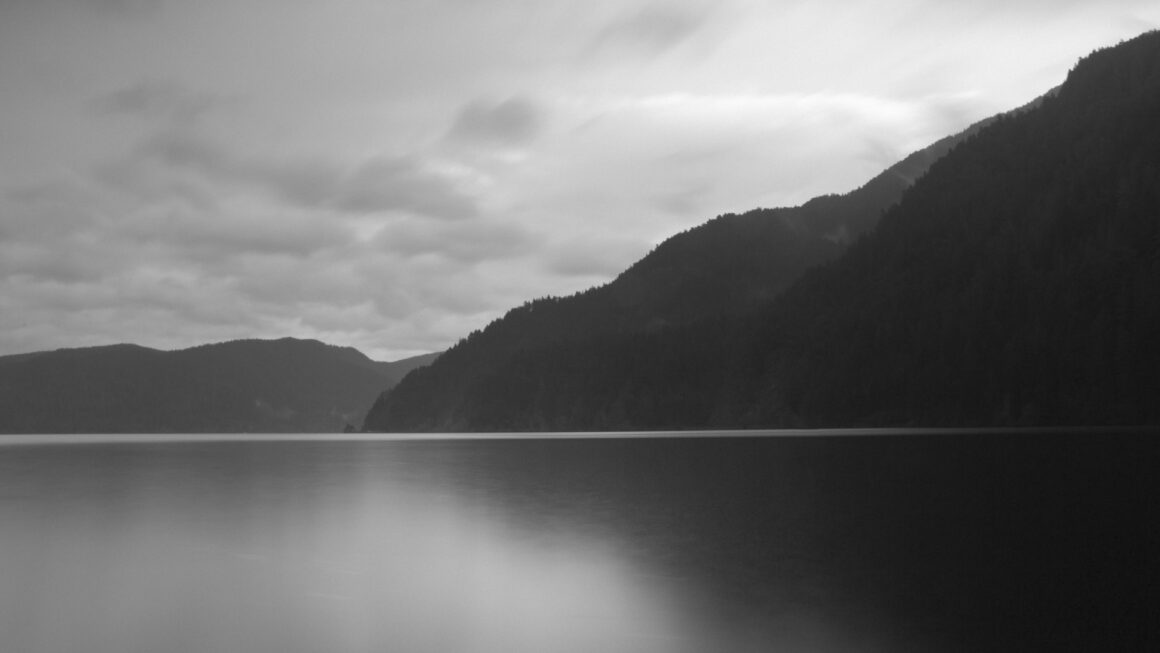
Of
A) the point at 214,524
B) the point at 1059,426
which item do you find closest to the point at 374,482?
the point at 214,524

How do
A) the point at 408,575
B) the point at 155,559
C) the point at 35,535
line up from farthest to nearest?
1. the point at 35,535
2. the point at 155,559
3. the point at 408,575

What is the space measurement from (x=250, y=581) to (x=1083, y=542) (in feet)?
86.4

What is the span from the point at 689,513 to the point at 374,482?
3657 centimetres

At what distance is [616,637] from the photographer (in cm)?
2088

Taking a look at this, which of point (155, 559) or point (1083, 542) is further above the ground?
point (155, 559)

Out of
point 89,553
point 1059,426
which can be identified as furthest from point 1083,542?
point 1059,426

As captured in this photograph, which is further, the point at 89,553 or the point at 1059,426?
the point at 1059,426

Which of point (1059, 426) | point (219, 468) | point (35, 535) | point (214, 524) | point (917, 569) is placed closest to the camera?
point (917, 569)

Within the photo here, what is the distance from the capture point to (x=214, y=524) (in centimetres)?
4394

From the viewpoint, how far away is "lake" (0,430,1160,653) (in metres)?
20.6

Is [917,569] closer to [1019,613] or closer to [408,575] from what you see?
[1019,613]

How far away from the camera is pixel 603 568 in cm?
3052

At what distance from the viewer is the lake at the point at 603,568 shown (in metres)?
20.6

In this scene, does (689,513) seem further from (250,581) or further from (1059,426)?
(1059,426)
